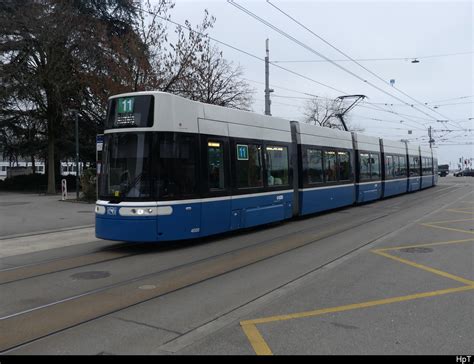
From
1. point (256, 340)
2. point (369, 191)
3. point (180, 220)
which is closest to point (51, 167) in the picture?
point (369, 191)

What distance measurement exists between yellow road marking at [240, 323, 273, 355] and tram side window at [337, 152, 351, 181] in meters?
15.2

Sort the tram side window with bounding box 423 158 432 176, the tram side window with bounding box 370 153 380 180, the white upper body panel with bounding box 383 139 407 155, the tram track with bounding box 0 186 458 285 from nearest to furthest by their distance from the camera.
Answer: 1. the tram track with bounding box 0 186 458 285
2. the tram side window with bounding box 370 153 380 180
3. the white upper body panel with bounding box 383 139 407 155
4. the tram side window with bounding box 423 158 432 176

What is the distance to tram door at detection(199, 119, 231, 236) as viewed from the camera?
1114 centimetres

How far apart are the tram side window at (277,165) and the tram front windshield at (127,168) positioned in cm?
483

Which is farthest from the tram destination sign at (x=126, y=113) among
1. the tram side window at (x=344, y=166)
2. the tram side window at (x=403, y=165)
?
the tram side window at (x=403, y=165)

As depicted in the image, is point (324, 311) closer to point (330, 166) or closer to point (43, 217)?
point (330, 166)

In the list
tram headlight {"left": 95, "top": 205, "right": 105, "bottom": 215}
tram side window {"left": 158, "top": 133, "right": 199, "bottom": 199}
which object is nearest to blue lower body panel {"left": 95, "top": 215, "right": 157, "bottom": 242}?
tram headlight {"left": 95, "top": 205, "right": 105, "bottom": 215}

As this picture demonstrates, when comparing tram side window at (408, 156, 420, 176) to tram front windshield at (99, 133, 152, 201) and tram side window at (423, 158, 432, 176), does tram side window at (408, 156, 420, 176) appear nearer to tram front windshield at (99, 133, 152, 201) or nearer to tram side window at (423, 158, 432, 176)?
tram side window at (423, 158, 432, 176)

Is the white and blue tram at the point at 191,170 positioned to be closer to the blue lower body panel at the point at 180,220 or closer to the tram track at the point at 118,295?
the blue lower body panel at the point at 180,220

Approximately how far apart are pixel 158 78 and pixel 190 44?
313cm

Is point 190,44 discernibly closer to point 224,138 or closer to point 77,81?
point 77,81

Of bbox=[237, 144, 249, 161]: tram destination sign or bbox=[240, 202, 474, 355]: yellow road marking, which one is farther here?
bbox=[237, 144, 249, 161]: tram destination sign

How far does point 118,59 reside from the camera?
91.1 ft

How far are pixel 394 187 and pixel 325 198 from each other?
12136 millimetres
